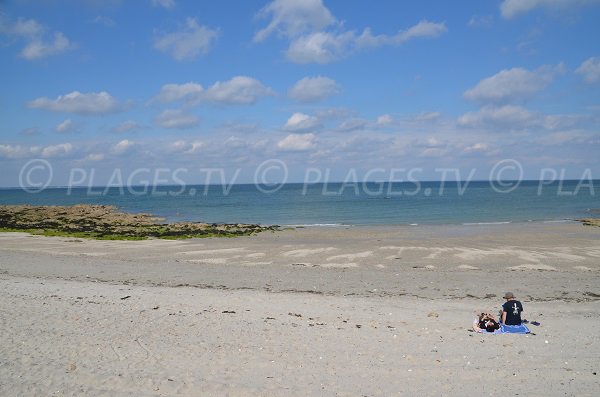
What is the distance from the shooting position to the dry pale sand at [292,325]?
28.1 ft

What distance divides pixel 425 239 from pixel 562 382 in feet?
88.0

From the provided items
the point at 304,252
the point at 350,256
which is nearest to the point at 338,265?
the point at 350,256

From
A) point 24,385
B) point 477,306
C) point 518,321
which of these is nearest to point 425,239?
point 477,306

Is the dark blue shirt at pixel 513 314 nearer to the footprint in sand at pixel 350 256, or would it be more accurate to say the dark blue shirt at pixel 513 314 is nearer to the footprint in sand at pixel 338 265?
the footprint in sand at pixel 338 265

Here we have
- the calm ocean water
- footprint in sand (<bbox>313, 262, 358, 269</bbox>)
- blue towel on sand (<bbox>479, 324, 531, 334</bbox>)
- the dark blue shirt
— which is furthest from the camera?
the calm ocean water

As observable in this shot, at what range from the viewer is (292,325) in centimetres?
1229

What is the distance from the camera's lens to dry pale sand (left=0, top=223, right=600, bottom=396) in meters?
8.58

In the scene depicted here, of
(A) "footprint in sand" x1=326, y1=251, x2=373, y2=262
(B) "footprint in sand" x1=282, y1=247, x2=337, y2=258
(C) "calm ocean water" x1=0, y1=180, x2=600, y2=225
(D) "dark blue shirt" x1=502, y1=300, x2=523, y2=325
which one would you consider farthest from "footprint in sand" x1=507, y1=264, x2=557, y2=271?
(C) "calm ocean water" x1=0, y1=180, x2=600, y2=225

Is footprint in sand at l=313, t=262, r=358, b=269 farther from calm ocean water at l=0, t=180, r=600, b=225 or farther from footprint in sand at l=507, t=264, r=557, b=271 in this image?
calm ocean water at l=0, t=180, r=600, b=225

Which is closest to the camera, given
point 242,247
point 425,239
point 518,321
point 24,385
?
point 24,385

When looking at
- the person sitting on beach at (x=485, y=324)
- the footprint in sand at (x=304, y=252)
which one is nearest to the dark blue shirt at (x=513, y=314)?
the person sitting on beach at (x=485, y=324)

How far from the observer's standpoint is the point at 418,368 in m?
9.29

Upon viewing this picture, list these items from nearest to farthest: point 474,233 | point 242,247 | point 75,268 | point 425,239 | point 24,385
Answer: point 24,385, point 75,268, point 242,247, point 425,239, point 474,233

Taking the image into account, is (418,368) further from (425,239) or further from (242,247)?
(425,239)
